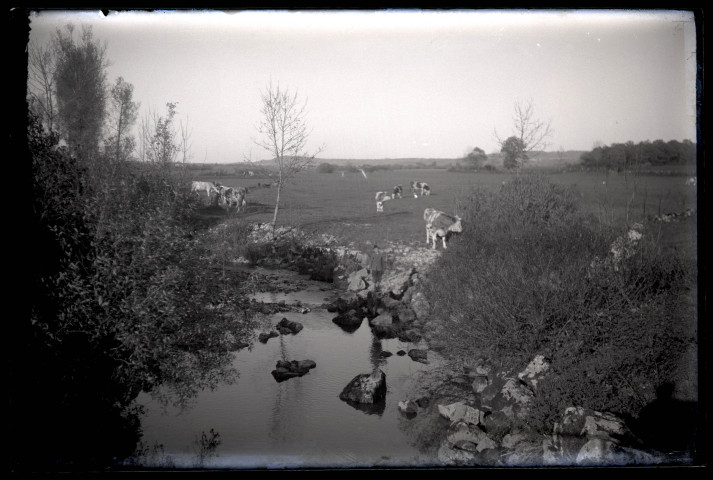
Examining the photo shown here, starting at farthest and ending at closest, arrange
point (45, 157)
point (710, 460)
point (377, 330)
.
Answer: point (377, 330) → point (45, 157) → point (710, 460)

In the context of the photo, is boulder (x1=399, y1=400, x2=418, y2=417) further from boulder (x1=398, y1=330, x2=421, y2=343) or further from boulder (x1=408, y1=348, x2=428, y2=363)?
boulder (x1=398, y1=330, x2=421, y2=343)

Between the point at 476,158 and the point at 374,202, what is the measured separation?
5.69 feet

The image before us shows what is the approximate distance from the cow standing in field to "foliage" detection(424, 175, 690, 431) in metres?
1.85

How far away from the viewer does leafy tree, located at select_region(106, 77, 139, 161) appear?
6.93 meters

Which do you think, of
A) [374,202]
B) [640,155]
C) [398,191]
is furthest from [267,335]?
[640,155]

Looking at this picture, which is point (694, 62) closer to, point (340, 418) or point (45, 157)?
point (340, 418)

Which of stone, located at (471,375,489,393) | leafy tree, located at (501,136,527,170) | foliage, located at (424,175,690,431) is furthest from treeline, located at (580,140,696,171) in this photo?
stone, located at (471,375,489,393)

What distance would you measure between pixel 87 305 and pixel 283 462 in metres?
3.27

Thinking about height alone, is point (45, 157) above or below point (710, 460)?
above

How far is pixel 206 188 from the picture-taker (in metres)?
7.79

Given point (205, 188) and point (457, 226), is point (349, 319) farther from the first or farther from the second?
point (205, 188)

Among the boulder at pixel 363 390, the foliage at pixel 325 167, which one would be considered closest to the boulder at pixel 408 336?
the boulder at pixel 363 390

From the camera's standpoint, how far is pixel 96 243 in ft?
22.5

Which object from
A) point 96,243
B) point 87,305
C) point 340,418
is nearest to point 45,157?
point 96,243
